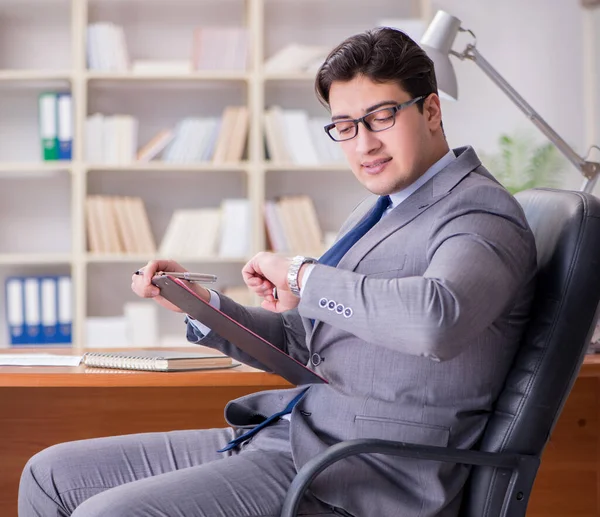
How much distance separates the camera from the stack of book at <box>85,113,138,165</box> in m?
4.21

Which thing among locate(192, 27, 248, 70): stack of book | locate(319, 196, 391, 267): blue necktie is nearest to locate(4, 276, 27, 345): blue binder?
locate(192, 27, 248, 70): stack of book

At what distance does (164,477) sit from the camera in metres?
1.36

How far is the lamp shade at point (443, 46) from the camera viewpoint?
2258mm

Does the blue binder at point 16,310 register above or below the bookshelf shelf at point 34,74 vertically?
below

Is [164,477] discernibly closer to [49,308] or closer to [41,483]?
[41,483]

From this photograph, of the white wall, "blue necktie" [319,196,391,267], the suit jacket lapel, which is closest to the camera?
the suit jacket lapel

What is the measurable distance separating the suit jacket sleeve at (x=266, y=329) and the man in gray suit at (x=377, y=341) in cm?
13

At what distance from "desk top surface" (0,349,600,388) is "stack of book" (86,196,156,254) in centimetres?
245

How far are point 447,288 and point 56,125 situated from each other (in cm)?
338

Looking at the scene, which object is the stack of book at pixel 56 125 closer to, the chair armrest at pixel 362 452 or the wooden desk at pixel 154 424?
the wooden desk at pixel 154 424

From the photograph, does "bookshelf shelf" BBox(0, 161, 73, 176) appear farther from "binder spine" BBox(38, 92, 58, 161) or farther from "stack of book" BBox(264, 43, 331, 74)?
"stack of book" BBox(264, 43, 331, 74)

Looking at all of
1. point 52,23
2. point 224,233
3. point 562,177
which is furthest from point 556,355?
point 52,23

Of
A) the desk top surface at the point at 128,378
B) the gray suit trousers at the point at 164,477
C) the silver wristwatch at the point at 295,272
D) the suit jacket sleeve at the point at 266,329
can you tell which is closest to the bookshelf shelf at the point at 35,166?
the desk top surface at the point at 128,378

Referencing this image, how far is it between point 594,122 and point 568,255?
3.48 metres
